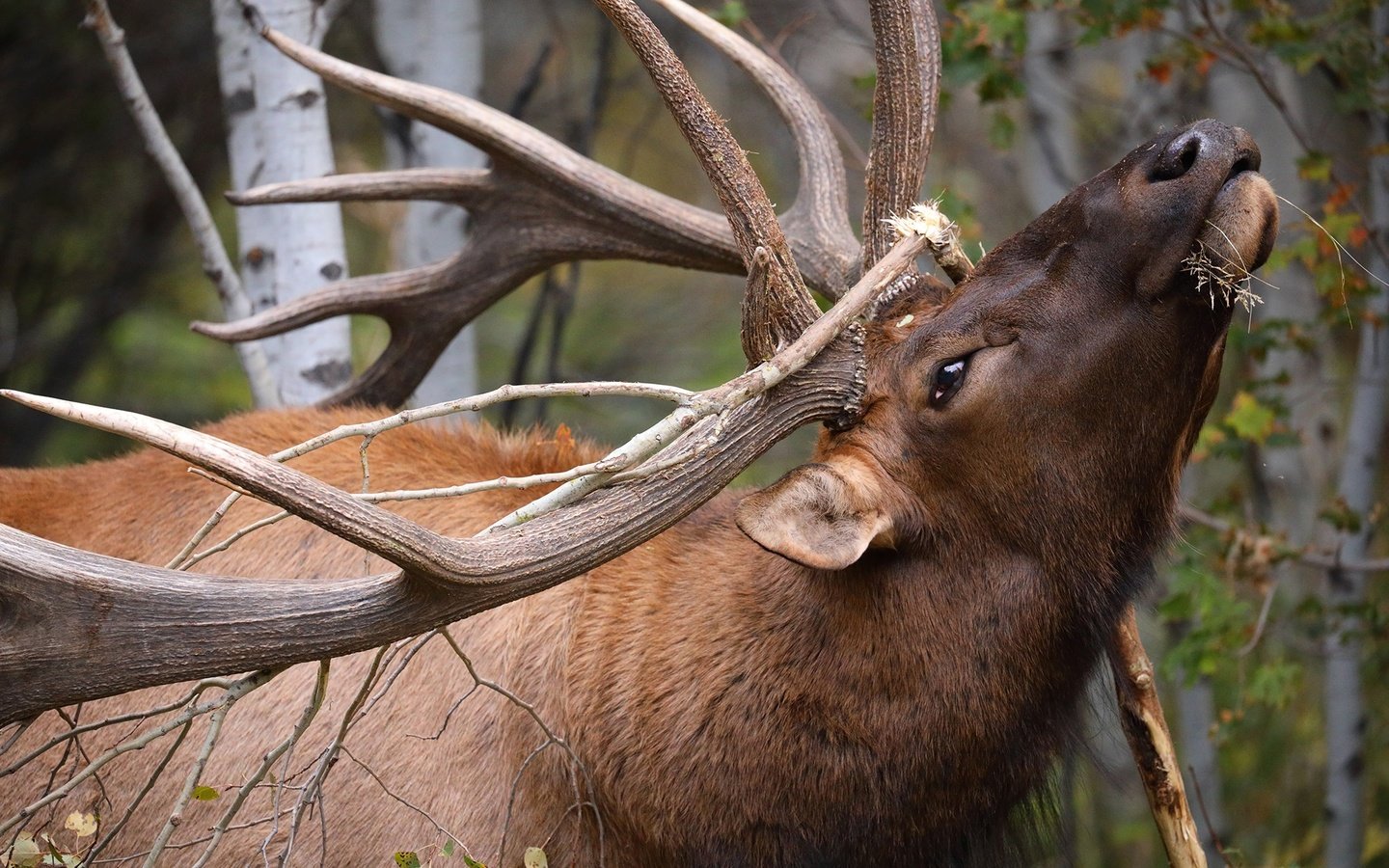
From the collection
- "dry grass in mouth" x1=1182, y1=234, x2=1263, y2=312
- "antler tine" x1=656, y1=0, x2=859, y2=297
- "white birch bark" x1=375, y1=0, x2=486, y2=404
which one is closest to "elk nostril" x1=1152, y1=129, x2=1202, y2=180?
"dry grass in mouth" x1=1182, y1=234, x2=1263, y2=312

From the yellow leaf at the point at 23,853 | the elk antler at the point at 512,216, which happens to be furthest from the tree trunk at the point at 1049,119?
the yellow leaf at the point at 23,853

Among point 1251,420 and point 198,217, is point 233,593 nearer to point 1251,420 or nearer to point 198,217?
point 198,217

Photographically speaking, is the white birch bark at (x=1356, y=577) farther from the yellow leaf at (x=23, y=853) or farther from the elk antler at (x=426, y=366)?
the yellow leaf at (x=23, y=853)

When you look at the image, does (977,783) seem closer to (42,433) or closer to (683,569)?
(683,569)

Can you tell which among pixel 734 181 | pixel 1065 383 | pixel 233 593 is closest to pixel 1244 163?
pixel 1065 383

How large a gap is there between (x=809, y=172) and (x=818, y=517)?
143 centimetres

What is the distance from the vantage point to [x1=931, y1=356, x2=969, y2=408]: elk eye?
289cm

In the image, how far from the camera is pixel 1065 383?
279cm

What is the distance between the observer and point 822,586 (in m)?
2.94

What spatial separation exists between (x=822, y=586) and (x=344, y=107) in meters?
8.02

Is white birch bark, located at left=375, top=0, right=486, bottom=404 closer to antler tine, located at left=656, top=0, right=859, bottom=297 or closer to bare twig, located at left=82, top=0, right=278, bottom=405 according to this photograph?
bare twig, located at left=82, top=0, right=278, bottom=405

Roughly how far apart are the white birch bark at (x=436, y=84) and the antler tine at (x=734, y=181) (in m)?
2.59

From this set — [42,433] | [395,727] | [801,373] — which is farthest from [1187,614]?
[42,433]

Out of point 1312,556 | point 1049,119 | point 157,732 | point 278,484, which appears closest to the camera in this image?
point 278,484
